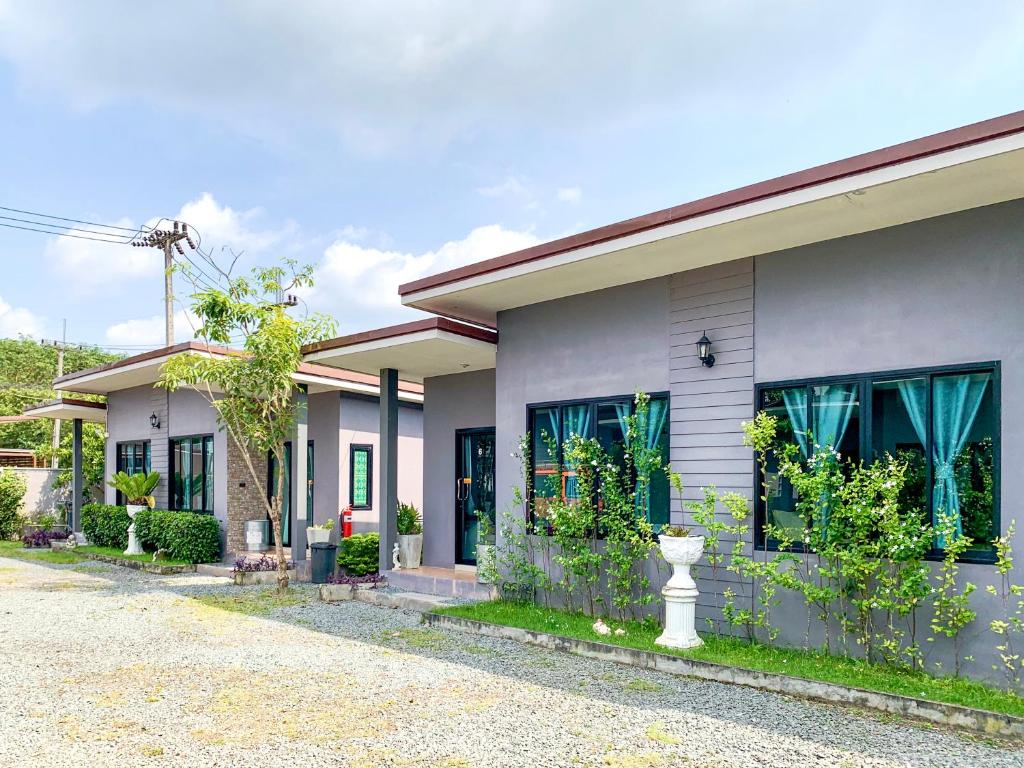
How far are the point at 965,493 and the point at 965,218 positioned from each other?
6.46 feet

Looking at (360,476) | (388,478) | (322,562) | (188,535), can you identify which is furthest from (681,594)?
(188,535)

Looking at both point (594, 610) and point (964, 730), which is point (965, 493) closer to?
point (964, 730)

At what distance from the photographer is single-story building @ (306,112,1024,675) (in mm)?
5473

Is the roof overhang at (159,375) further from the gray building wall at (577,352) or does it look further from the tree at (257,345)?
the gray building wall at (577,352)

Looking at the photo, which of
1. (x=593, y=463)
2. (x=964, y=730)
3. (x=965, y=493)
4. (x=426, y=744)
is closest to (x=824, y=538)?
(x=965, y=493)

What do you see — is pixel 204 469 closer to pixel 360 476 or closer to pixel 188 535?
pixel 188 535

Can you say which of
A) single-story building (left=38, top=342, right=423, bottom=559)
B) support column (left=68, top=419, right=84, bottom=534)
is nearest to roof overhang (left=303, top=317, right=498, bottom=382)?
single-story building (left=38, top=342, right=423, bottom=559)

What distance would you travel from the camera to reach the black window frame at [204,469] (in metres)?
14.1

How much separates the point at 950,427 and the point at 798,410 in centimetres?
116

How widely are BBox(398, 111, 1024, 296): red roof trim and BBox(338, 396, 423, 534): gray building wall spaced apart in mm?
6202

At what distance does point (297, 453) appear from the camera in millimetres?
12328

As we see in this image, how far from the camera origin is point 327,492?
13852 millimetres

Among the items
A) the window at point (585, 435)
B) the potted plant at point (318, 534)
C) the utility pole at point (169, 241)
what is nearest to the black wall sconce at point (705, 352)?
the window at point (585, 435)

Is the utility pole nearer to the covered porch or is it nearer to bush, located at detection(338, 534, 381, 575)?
the covered porch
